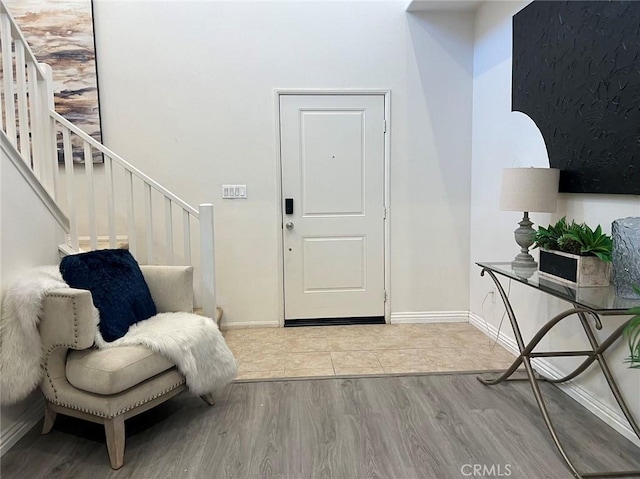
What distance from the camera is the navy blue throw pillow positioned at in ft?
6.67

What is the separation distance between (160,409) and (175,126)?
219cm

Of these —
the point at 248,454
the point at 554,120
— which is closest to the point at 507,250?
the point at 554,120

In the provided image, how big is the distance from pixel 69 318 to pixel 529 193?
2.31m

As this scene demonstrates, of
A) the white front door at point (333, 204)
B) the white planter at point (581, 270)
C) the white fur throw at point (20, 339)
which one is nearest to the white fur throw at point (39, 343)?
the white fur throw at point (20, 339)

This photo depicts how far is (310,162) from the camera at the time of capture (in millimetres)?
3625

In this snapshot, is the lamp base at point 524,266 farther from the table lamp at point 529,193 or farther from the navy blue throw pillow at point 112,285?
the navy blue throw pillow at point 112,285

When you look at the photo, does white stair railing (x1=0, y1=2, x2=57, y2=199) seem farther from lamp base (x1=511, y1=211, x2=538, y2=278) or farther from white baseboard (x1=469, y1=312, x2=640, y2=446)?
white baseboard (x1=469, y1=312, x2=640, y2=446)

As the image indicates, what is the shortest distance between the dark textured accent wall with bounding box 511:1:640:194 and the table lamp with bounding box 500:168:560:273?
0.15m

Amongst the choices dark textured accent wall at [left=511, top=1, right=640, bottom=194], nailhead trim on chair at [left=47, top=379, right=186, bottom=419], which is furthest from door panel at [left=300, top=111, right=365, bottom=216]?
nailhead trim on chair at [left=47, top=379, right=186, bottom=419]

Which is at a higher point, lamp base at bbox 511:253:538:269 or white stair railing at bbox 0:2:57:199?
white stair railing at bbox 0:2:57:199

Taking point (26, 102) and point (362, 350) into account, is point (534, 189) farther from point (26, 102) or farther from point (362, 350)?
point (26, 102)

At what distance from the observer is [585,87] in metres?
2.23

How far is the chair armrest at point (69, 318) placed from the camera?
1822 millimetres

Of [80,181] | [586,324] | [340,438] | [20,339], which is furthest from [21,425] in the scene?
[586,324]
